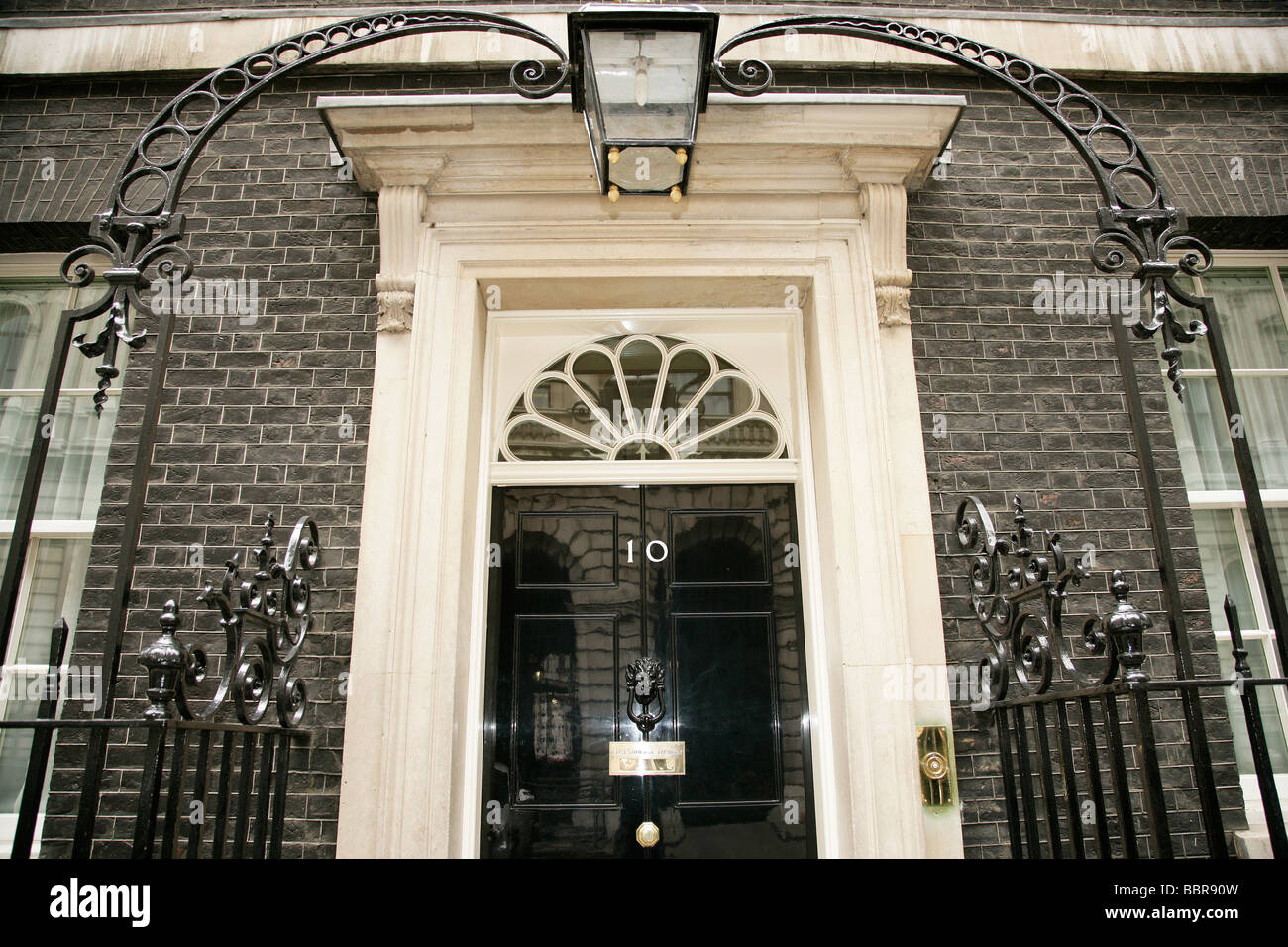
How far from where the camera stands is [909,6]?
16.3ft

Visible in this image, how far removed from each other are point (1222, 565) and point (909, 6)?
365 cm

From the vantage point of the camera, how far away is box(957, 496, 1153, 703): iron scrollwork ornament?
2596mm

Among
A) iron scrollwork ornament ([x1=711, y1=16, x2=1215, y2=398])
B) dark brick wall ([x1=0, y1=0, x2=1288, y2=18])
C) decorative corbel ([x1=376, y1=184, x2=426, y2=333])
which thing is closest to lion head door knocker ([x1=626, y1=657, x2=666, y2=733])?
decorative corbel ([x1=376, y1=184, x2=426, y2=333])

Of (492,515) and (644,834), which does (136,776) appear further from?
(644,834)

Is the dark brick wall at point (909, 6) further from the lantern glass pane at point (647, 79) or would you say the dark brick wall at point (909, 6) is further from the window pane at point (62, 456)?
the window pane at point (62, 456)

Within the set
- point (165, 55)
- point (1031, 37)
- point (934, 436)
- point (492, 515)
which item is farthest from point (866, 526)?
point (165, 55)

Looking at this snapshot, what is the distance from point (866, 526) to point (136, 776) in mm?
3527

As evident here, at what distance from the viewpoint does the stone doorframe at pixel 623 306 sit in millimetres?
3625

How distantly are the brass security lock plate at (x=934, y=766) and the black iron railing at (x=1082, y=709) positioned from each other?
0.78 ft

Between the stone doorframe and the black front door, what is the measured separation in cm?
15

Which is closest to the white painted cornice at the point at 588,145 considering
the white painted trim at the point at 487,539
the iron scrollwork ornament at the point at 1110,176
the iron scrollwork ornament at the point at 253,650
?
the white painted trim at the point at 487,539

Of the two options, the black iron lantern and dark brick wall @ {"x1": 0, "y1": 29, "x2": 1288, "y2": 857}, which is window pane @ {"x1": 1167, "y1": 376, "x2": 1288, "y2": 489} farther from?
the black iron lantern

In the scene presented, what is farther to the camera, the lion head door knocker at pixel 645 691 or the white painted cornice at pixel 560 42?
the white painted cornice at pixel 560 42

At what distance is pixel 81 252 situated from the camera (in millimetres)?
3146
